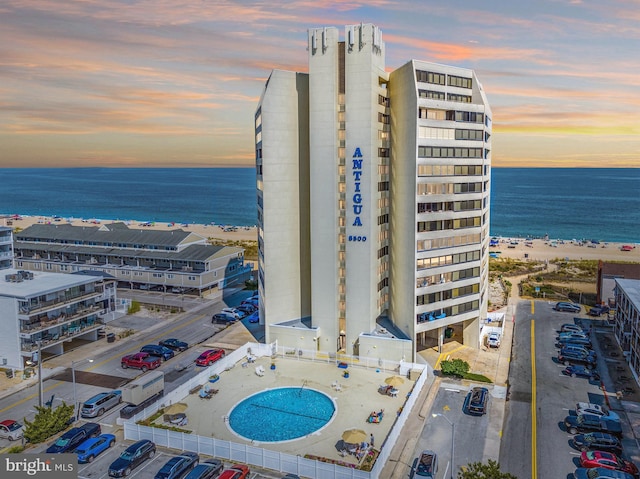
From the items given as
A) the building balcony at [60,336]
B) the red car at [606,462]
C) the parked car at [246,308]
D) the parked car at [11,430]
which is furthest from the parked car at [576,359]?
the building balcony at [60,336]

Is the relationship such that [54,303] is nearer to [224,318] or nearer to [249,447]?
[224,318]

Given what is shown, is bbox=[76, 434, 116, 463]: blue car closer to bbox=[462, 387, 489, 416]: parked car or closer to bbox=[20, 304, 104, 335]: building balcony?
bbox=[20, 304, 104, 335]: building balcony

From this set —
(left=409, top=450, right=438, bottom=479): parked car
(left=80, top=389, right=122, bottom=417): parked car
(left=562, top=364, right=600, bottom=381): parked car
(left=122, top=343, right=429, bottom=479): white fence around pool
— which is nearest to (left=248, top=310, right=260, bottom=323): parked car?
(left=122, top=343, right=429, bottom=479): white fence around pool

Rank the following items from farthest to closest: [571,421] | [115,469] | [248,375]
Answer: [248,375] < [571,421] < [115,469]

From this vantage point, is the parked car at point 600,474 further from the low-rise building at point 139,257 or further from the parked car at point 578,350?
the low-rise building at point 139,257

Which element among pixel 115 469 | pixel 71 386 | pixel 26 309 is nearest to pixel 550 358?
pixel 115 469

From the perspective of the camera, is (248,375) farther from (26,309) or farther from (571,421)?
(571,421)
